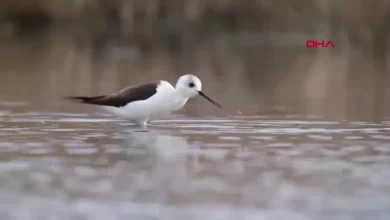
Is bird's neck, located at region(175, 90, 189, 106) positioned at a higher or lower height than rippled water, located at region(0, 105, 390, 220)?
higher

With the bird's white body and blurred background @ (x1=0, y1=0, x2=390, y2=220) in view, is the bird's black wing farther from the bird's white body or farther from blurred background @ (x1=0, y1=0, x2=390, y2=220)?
blurred background @ (x1=0, y1=0, x2=390, y2=220)

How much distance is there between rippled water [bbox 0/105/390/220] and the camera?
4852 millimetres

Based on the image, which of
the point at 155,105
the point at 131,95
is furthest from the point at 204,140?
the point at 131,95

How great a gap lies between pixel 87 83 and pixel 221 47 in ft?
29.1

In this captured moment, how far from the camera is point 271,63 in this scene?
1673cm

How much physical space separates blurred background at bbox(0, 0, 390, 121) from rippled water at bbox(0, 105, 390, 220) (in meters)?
1.46

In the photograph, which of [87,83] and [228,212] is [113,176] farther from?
[87,83]

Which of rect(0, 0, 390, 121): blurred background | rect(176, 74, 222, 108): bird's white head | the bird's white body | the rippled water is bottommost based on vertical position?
the rippled water

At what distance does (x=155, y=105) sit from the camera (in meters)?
7.68

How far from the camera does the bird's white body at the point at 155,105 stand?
7.68 meters

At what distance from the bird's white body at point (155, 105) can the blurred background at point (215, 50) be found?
4.99ft

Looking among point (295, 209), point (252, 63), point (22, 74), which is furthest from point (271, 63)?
point (295, 209)

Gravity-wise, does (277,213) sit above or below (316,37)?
below

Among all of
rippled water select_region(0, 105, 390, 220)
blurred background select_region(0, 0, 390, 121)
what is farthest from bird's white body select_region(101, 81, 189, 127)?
blurred background select_region(0, 0, 390, 121)
